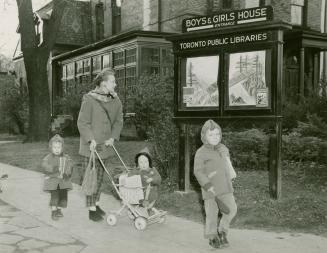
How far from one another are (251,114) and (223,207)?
2.10 m

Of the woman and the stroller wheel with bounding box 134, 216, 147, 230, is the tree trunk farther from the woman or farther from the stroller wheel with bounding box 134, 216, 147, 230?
the stroller wheel with bounding box 134, 216, 147, 230

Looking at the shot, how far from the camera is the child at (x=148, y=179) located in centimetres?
611

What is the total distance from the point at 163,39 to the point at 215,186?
17243 millimetres

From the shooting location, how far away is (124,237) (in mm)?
5594

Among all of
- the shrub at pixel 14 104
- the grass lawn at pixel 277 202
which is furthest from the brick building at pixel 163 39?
the grass lawn at pixel 277 202

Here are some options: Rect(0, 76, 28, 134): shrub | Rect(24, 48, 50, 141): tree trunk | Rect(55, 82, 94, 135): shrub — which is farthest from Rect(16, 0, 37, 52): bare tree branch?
Rect(0, 76, 28, 134): shrub

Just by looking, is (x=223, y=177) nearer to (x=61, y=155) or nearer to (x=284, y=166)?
(x=61, y=155)

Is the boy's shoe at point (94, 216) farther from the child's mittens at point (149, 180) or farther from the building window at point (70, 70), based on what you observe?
the building window at point (70, 70)

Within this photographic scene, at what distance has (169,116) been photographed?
880cm

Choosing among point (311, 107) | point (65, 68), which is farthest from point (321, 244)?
point (65, 68)

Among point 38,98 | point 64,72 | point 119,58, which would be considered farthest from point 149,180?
point 64,72

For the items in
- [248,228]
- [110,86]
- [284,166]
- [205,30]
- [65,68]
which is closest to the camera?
[248,228]

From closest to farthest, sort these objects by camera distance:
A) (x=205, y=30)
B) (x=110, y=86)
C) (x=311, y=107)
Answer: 1. (x=110, y=86)
2. (x=205, y=30)
3. (x=311, y=107)

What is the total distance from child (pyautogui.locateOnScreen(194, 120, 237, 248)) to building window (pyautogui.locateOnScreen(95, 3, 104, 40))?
87.6ft
